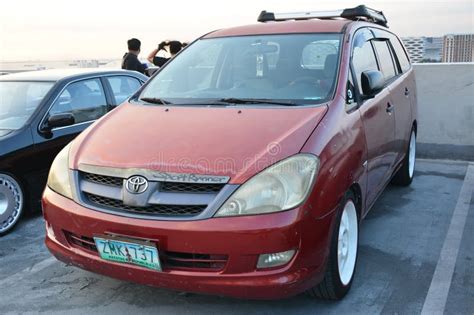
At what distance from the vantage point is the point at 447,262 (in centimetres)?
331

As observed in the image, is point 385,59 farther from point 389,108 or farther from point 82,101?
point 82,101

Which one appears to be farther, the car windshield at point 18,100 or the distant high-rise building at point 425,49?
the distant high-rise building at point 425,49

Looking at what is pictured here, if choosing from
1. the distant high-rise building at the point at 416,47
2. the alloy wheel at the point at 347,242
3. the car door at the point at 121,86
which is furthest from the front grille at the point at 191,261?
the distant high-rise building at the point at 416,47

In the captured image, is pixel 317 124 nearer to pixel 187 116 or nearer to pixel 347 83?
pixel 347 83

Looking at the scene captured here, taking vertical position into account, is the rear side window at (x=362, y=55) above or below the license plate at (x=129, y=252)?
above

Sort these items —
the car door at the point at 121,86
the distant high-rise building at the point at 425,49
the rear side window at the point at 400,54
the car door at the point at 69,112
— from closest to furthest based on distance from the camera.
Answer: the car door at the point at 69,112 → the rear side window at the point at 400,54 → the car door at the point at 121,86 → the distant high-rise building at the point at 425,49

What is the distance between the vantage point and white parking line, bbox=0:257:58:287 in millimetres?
3260

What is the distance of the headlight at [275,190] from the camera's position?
2.29 meters

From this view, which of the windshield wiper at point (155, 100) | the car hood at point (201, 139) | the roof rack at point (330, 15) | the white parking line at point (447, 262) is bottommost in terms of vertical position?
the white parking line at point (447, 262)

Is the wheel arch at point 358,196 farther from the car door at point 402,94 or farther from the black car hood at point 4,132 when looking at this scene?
the black car hood at point 4,132

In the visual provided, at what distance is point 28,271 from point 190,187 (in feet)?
5.81

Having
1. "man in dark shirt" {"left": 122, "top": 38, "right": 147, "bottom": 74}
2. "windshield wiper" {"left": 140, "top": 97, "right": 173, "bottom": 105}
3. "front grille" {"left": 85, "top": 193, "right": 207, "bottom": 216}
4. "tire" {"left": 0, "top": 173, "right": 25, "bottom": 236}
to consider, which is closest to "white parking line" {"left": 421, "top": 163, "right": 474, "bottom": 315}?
"front grille" {"left": 85, "top": 193, "right": 207, "bottom": 216}

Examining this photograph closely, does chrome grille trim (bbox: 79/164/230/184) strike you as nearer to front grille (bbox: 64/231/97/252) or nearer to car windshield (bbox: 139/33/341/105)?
front grille (bbox: 64/231/97/252)

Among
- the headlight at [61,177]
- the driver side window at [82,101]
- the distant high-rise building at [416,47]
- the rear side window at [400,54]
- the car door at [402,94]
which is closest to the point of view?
the headlight at [61,177]
